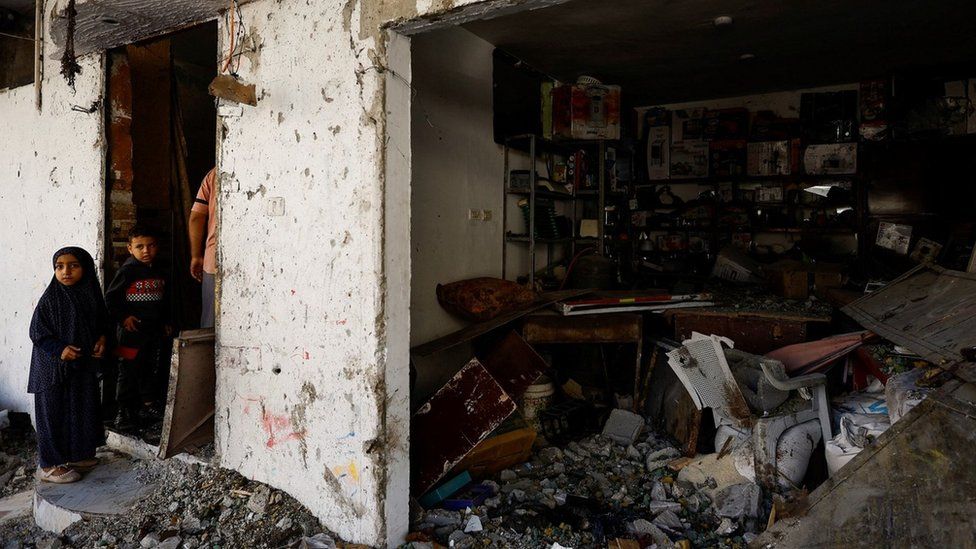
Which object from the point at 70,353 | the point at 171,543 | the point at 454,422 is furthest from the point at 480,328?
the point at 70,353

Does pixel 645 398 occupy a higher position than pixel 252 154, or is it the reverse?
pixel 252 154

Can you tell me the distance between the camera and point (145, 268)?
3.99m

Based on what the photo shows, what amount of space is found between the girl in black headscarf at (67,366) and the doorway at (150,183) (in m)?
0.37

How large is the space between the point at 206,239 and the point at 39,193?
1719 mm

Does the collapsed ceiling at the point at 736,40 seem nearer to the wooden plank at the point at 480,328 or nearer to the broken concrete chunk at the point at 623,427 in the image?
the wooden plank at the point at 480,328

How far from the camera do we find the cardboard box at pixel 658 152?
299 inches

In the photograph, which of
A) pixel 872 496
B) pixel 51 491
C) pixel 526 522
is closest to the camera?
pixel 872 496

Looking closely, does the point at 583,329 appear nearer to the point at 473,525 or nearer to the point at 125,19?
the point at 473,525

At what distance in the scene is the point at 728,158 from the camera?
23.6 ft

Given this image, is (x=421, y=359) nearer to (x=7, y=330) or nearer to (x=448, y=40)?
(x=448, y=40)

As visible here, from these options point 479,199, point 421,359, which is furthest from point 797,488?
point 479,199

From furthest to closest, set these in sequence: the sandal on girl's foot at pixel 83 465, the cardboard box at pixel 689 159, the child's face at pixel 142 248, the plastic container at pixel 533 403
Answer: the cardboard box at pixel 689 159, the plastic container at pixel 533 403, the child's face at pixel 142 248, the sandal on girl's foot at pixel 83 465

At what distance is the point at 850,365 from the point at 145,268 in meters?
4.70

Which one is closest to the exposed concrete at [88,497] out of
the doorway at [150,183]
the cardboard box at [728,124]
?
the doorway at [150,183]
